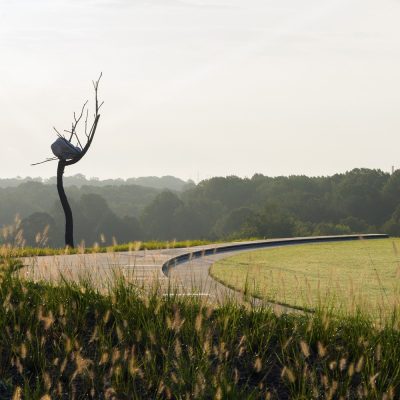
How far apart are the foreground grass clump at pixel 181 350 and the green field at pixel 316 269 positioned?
12.9 ft

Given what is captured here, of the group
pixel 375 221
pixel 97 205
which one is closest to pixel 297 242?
pixel 375 221

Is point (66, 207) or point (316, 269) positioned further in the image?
point (66, 207)

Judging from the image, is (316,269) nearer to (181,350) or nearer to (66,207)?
(66,207)

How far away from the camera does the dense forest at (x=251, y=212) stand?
68938mm

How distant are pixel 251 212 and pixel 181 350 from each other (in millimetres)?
75605

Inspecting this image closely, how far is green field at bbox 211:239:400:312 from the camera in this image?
12.4 metres

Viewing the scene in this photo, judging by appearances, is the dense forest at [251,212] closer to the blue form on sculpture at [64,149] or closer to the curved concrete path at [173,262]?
the curved concrete path at [173,262]

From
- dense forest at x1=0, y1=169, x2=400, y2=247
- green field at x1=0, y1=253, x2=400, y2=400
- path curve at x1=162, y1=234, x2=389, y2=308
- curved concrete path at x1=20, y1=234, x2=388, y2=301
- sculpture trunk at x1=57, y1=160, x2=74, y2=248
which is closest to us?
green field at x1=0, y1=253, x2=400, y2=400

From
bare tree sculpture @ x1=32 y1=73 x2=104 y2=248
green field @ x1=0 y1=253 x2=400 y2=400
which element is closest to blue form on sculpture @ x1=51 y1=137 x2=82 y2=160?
bare tree sculpture @ x1=32 y1=73 x2=104 y2=248

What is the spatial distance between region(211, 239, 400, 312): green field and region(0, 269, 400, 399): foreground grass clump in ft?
12.9

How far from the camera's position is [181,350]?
6688mm

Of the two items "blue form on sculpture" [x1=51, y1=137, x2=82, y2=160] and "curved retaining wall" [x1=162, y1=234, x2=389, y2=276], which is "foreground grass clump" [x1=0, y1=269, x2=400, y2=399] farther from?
"blue form on sculpture" [x1=51, y1=137, x2=82, y2=160]

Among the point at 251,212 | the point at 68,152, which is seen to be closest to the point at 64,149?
the point at 68,152

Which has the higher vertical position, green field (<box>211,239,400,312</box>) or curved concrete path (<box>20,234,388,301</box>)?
curved concrete path (<box>20,234,388,301</box>)
